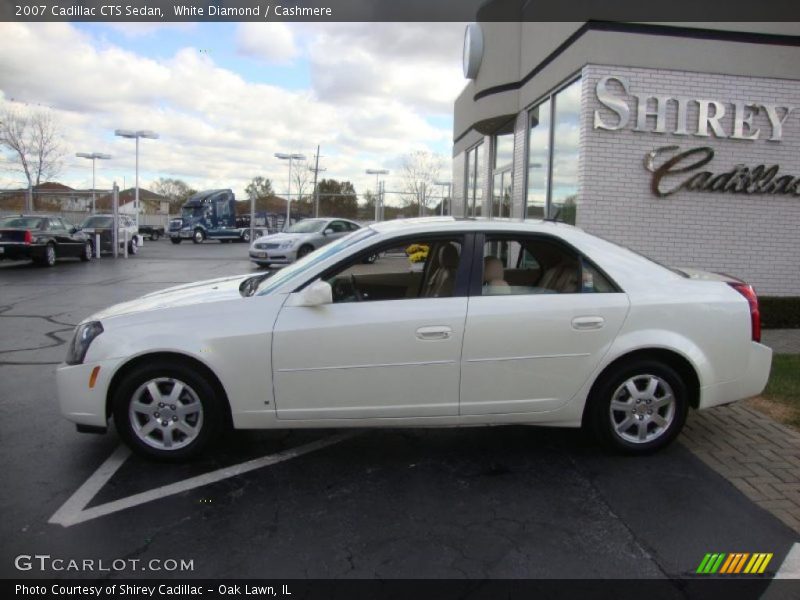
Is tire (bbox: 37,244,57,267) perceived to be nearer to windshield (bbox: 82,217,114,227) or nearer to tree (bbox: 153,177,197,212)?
windshield (bbox: 82,217,114,227)

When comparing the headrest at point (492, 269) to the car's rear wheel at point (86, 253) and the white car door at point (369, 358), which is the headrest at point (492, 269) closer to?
the white car door at point (369, 358)

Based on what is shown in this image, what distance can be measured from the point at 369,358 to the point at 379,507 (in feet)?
2.92

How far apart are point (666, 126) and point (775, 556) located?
733 cm

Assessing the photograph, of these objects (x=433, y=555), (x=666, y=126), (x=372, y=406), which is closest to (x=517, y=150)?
(x=666, y=126)

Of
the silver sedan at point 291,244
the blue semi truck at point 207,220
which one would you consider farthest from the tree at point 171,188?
the silver sedan at point 291,244

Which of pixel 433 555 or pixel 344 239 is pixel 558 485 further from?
pixel 344 239

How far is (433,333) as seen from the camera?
3.97 meters

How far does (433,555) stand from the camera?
3084mm

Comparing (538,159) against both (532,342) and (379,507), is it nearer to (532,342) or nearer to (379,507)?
(532,342)

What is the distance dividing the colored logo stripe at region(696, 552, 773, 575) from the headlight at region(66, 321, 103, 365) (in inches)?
146

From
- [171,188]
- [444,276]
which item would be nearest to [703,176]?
[444,276]

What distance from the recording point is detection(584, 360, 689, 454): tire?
4.20 meters

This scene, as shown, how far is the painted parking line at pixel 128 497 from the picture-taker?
3.44 metres

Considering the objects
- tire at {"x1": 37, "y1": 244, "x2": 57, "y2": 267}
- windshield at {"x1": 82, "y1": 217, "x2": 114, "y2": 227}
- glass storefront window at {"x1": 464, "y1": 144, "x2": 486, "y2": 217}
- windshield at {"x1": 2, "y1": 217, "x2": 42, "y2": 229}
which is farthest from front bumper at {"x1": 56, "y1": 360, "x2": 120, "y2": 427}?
windshield at {"x1": 82, "y1": 217, "x2": 114, "y2": 227}
